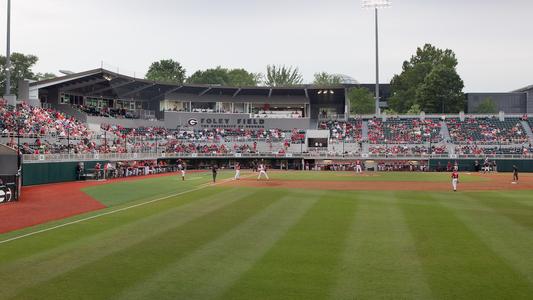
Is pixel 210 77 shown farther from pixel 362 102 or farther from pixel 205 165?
pixel 205 165

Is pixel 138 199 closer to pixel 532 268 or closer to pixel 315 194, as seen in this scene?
pixel 315 194

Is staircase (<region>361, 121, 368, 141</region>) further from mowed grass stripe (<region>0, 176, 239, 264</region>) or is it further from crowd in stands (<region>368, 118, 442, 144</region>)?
mowed grass stripe (<region>0, 176, 239, 264</region>)

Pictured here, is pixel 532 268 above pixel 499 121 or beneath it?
beneath

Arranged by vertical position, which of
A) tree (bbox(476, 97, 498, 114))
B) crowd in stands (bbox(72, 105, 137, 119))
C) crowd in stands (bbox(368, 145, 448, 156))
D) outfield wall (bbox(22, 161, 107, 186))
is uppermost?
tree (bbox(476, 97, 498, 114))

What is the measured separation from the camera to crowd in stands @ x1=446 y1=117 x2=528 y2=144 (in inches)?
2729

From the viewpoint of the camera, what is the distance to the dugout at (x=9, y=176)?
27.1m

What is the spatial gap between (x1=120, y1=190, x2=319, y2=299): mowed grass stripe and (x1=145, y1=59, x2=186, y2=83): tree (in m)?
110

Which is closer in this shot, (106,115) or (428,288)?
(428,288)

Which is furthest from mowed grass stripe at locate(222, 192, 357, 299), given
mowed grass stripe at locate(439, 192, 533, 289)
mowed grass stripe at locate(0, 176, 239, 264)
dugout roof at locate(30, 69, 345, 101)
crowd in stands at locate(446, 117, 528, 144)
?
crowd in stands at locate(446, 117, 528, 144)

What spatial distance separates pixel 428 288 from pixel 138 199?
2095 cm

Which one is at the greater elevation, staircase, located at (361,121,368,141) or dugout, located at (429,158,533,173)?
staircase, located at (361,121,368,141)

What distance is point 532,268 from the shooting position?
12000mm

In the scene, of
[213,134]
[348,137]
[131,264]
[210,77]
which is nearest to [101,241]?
[131,264]

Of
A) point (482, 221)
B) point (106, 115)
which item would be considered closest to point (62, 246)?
point (482, 221)
